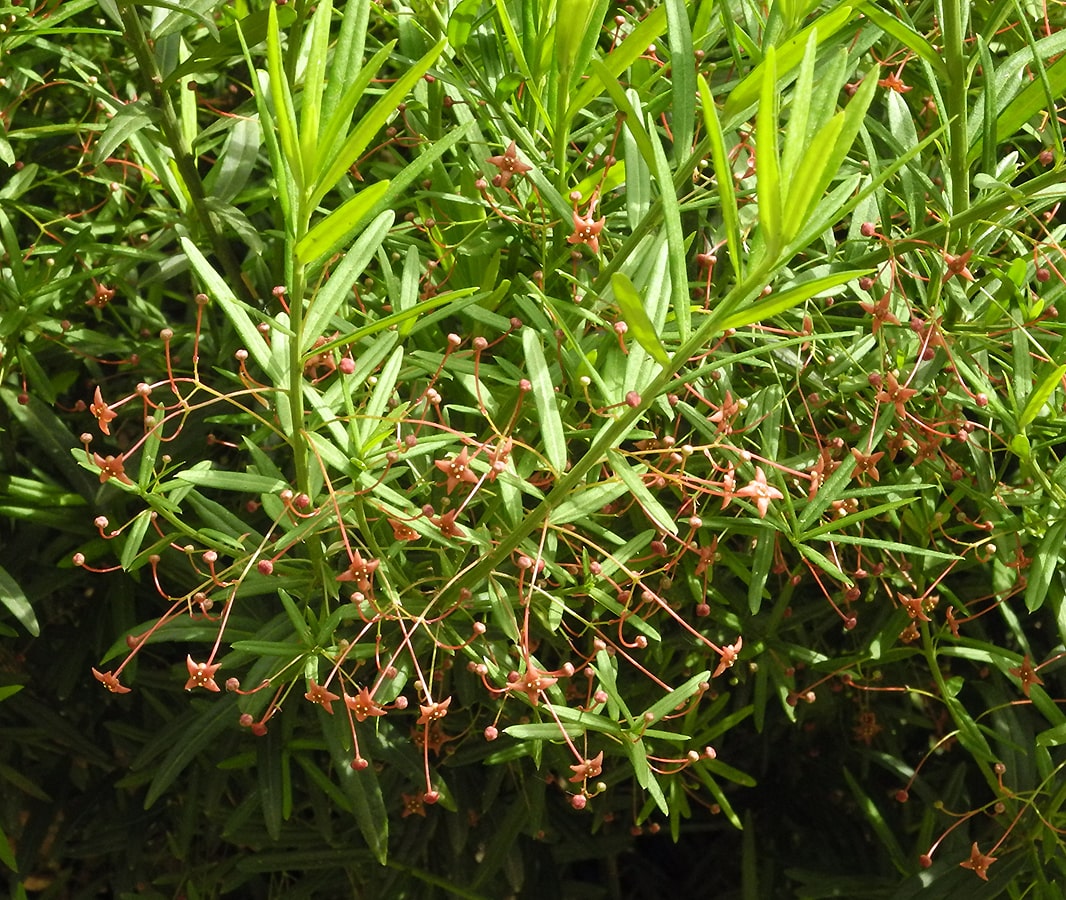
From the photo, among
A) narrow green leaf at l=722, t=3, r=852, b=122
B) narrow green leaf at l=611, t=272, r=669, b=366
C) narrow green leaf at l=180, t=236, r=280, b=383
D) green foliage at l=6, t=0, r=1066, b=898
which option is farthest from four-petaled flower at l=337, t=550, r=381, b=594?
narrow green leaf at l=722, t=3, r=852, b=122

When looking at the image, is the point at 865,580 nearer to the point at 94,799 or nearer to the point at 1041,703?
the point at 1041,703

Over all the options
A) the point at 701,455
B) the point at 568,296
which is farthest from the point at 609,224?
the point at 701,455

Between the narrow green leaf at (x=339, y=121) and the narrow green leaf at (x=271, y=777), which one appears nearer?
the narrow green leaf at (x=339, y=121)

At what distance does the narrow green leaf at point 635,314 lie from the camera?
55 centimetres

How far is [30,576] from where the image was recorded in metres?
1.13

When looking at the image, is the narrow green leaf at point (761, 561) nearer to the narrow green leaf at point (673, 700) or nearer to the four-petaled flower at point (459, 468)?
the narrow green leaf at point (673, 700)

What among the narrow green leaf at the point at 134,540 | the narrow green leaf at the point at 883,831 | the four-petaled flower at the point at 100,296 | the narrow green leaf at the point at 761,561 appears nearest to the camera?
the narrow green leaf at the point at 134,540

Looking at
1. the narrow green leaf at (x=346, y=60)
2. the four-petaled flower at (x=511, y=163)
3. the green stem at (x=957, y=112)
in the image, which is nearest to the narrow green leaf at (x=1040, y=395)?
the green stem at (x=957, y=112)

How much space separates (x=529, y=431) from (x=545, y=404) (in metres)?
0.14

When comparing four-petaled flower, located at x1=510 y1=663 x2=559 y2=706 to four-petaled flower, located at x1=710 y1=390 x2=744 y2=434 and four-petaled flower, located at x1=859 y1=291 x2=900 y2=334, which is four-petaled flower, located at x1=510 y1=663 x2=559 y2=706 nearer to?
four-petaled flower, located at x1=710 y1=390 x2=744 y2=434

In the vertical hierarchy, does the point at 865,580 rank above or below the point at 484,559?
below

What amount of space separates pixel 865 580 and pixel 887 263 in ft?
1.10

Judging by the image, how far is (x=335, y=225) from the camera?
57 centimetres

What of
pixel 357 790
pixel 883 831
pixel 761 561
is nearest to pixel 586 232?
pixel 761 561
